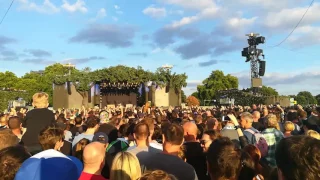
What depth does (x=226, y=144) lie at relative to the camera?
A: 2.97 m

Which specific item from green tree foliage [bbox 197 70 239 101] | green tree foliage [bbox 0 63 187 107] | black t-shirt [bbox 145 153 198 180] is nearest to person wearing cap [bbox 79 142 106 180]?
black t-shirt [bbox 145 153 198 180]

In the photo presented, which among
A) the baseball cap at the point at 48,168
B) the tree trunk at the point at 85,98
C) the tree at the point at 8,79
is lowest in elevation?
the baseball cap at the point at 48,168

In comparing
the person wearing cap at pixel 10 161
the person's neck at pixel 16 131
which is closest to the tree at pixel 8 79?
the person's neck at pixel 16 131

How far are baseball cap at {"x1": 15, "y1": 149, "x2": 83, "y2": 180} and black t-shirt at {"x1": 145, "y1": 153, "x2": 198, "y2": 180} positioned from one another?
704mm

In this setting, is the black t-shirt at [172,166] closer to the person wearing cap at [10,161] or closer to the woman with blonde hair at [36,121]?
the person wearing cap at [10,161]

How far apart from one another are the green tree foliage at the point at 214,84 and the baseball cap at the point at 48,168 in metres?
67.5

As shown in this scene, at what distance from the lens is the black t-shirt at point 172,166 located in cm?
316

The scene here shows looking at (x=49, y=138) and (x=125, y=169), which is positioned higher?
(x=49, y=138)

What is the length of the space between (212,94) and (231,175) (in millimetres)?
67749

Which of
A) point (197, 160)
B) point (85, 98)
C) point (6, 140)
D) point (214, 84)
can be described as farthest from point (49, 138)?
point (214, 84)

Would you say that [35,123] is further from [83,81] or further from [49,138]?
[83,81]

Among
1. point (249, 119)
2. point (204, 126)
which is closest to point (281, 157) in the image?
point (249, 119)

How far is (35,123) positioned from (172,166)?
9.40ft

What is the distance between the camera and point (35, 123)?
17.3 ft
